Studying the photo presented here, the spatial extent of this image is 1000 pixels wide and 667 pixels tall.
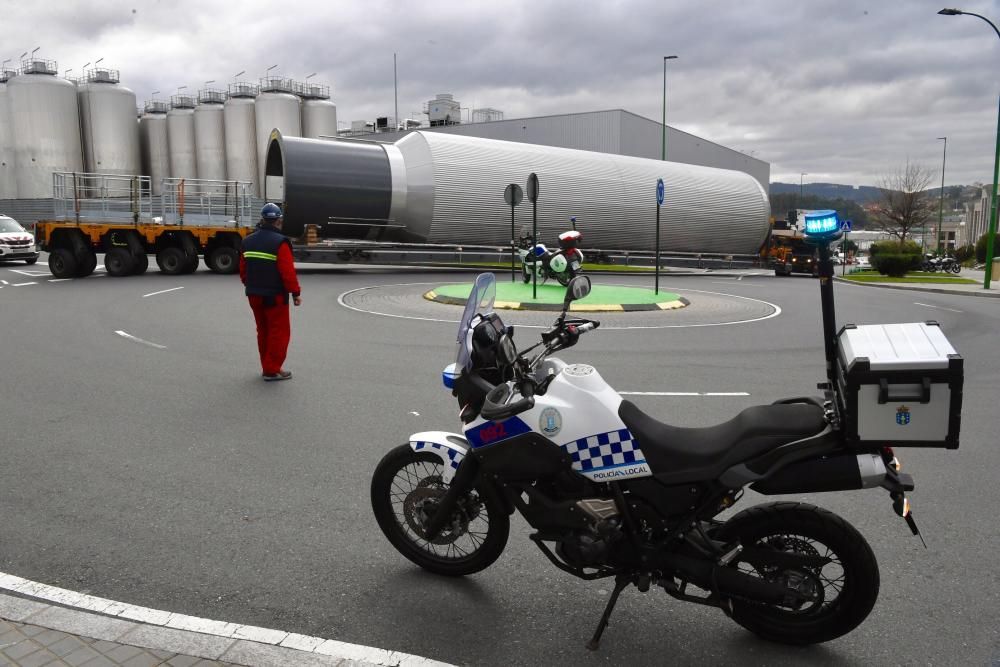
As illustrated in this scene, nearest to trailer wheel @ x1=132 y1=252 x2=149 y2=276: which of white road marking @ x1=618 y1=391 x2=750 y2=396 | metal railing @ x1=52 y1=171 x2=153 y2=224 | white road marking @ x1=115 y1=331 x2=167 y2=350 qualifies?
metal railing @ x1=52 y1=171 x2=153 y2=224

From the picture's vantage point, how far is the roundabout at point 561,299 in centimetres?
1516

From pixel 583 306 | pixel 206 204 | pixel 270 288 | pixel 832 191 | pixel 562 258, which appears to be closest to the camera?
pixel 270 288

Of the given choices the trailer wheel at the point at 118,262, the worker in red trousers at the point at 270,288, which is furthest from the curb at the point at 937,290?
the trailer wheel at the point at 118,262

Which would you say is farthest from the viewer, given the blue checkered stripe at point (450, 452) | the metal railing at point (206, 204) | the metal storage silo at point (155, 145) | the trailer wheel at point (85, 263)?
the metal storage silo at point (155, 145)

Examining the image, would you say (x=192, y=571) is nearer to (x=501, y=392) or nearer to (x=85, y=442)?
(x=501, y=392)

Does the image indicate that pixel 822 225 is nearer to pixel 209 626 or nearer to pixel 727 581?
pixel 727 581

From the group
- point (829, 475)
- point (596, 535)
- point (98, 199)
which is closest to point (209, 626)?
point (596, 535)

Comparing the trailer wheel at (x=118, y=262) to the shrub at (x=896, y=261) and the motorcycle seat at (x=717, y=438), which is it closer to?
the motorcycle seat at (x=717, y=438)

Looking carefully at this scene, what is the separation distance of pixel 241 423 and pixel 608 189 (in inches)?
927

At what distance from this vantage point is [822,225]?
285cm

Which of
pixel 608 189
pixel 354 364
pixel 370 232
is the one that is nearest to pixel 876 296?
pixel 608 189

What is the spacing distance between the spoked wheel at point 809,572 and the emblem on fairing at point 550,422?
2.52 feet

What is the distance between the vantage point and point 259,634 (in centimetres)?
318

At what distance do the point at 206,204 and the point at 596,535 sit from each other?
70.1 feet
